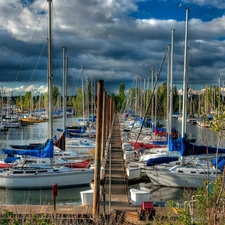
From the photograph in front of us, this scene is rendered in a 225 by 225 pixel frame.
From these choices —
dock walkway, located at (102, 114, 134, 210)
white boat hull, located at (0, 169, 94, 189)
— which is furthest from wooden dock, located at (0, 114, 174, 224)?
white boat hull, located at (0, 169, 94, 189)

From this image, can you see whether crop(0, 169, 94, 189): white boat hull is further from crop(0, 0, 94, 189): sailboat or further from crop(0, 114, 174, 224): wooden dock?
crop(0, 114, 174, 224): wooden dock

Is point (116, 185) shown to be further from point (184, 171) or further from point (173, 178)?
point (184, 171)

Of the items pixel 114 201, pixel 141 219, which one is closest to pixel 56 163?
pixel 114 201

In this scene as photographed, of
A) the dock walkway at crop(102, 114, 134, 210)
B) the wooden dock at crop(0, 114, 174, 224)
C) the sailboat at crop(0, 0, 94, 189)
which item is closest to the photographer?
the wooden dock at crop(0, 114, 174, 224)

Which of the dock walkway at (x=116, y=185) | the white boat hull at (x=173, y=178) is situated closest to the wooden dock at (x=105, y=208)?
the dock walkway at (x=116, y=185)

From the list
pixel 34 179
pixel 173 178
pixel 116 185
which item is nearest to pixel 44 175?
pixel 34 179

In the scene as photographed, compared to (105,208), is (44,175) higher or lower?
lower

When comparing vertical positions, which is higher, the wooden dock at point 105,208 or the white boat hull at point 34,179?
the wooden dock at point 105,208

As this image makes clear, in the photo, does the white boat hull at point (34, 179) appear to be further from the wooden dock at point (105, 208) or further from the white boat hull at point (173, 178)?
the white boat hull at point (173, 178)

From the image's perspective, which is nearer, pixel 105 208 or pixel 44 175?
pixel 105 208

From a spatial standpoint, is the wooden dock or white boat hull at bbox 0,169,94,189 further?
white boat hull at bbox 0,169,94,189

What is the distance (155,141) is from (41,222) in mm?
31514

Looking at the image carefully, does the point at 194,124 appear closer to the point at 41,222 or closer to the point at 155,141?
the point at 155,141

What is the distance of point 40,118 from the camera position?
105 meters
